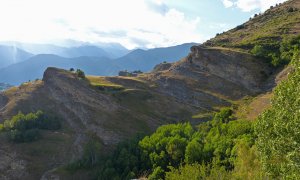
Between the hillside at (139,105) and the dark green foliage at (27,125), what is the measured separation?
5.54 ft

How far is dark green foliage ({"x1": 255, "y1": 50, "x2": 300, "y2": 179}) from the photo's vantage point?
26609mm

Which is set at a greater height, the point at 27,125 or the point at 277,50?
the point at 277,50

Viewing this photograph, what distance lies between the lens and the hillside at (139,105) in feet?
277

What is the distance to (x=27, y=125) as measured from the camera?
325ft

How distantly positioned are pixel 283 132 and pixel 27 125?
8279 centimetres

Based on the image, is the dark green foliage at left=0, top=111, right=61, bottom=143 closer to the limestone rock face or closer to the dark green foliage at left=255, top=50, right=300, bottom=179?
the limestone rock face

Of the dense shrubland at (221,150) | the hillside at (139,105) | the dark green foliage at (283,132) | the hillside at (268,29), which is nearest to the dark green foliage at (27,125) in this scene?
the hillside at (139,105)

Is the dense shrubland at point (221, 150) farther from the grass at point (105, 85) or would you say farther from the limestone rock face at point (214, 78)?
the grass at point (105, 85)

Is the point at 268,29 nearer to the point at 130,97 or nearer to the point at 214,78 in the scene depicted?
the point at 214,78

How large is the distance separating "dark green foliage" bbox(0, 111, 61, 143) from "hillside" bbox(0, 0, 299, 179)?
169 centimetres

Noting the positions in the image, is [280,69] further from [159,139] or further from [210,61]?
[159,139]

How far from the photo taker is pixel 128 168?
75.4 meters

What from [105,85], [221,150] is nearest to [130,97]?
[105,85]

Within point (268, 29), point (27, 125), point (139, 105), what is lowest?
point (27, 125)
